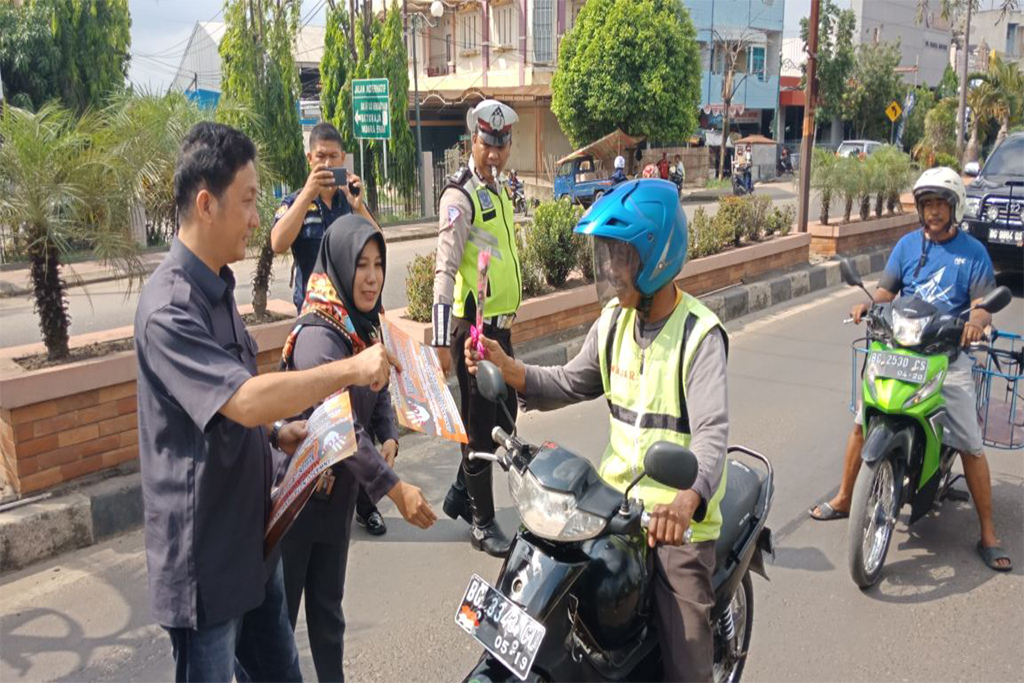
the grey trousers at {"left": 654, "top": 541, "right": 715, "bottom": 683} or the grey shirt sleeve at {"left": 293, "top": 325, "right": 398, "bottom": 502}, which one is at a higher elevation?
the grey shirt sleeve at {"left": 293, "top": 325, "right": 398, "bottom": 502}

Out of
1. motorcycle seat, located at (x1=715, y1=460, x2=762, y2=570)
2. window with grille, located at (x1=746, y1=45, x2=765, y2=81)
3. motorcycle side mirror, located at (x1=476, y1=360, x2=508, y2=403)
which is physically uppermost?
window with grille, located at (x1=746, y1=45, x2=765, y2=81)

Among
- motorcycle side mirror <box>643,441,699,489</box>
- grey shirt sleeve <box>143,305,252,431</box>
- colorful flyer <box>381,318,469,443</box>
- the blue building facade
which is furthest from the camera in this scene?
the blue building facade

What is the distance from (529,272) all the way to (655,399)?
4862mm

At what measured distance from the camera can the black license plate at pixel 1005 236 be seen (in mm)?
10547

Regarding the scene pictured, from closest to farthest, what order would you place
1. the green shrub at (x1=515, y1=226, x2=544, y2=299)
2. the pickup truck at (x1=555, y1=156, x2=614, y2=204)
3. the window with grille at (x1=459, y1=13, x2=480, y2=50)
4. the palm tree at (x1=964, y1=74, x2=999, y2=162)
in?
the green shrub at (x1=515, y1=226, x2=544, y2=299) < the pickup truck at (x1=555, y1=156, x2=614, y2=204) < the palm tree at (x1=964, y1=74, x2=999, y2=162) < the window with grille at (x1=459, y1=13, x2=480, y2=50)

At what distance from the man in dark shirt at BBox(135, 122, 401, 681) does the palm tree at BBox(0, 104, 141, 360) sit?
2.71m

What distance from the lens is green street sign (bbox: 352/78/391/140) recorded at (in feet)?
57.8

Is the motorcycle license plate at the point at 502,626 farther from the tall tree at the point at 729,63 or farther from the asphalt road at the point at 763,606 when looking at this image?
the tall tree at the point at 729,63

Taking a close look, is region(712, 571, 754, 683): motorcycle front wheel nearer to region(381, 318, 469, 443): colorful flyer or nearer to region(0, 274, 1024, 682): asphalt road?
region(0, 274, 1024, 682): asphalt road

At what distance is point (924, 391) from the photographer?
3.98 metres

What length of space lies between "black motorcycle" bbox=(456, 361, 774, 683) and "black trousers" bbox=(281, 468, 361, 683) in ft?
1.95

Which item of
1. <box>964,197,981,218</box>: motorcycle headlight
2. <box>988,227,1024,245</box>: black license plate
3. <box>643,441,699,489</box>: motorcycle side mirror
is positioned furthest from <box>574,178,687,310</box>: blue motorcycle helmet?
<box>964,197,981,218</box>: motorcycle headlight

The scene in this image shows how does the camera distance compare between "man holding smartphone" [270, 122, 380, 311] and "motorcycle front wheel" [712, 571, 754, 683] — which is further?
"man holding smartphone" [270, 122, 380, 311]

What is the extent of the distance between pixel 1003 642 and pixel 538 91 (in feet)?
93.9
